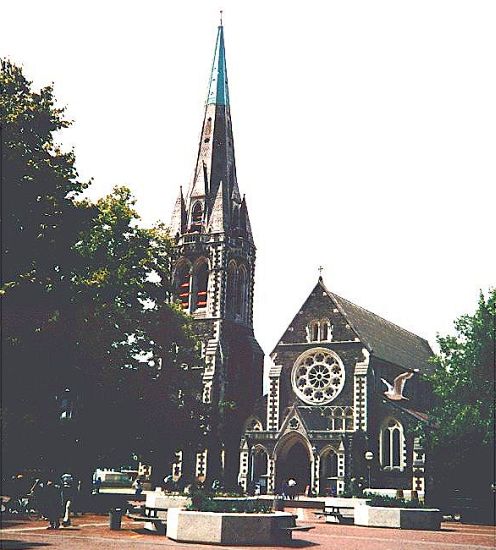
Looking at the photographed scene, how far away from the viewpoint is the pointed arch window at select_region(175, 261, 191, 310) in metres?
67.8

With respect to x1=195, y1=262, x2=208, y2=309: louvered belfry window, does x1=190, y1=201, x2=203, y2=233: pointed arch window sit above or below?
above

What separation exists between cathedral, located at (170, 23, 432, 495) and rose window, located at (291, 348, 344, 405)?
2.9 inches

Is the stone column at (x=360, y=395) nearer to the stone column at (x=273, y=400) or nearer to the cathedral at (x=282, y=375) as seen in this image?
the cathedral at (x=282, y=375)

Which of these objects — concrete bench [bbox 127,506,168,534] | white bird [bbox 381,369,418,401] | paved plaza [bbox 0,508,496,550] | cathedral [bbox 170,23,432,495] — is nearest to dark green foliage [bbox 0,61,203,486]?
paved plaza [bbox 0,508,496,550]

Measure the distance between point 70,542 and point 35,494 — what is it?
869cm

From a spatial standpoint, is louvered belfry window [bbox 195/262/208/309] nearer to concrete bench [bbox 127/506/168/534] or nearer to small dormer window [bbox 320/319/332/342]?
small dormer window [bbox 320/319/332/342]

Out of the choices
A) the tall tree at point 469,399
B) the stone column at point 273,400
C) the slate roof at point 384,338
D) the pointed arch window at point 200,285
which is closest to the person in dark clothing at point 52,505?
the tall tree at point 469,399

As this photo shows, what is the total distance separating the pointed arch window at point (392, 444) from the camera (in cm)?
5544

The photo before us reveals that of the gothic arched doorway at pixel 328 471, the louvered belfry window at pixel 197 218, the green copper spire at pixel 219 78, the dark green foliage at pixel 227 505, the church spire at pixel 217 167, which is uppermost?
the green copper spire at pixel 219 78

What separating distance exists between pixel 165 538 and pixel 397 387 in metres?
39.5

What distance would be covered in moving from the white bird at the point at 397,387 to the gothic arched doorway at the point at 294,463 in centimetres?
726

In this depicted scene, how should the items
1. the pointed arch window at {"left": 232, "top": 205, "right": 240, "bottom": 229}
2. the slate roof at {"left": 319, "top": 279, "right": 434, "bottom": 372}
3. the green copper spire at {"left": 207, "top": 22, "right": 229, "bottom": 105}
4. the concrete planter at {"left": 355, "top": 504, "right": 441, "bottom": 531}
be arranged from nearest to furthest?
the concrete planter at {"left": 355, "top": 504, "right": 441, "bottom": 531} < the slate roof at {"left": 319, "top": 279, "right": 434, "bottom": 372} < the pointed arch window at {"left": 232, "top": 205, "right": 240, "bottom": 229} < the green copper spire at {"left": 207, "top": 22, "right": 229, "bottom": 105}

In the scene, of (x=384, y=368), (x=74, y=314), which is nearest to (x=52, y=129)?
(x=74, y=314)

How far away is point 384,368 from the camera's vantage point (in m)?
61.3
